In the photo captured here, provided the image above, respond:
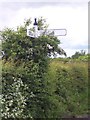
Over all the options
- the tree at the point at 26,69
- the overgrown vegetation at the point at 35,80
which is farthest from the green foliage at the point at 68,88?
the tree at the point at 26,69

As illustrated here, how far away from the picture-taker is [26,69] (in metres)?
8.62

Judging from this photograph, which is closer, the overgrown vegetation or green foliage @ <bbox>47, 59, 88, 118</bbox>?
the overgrown vegetation

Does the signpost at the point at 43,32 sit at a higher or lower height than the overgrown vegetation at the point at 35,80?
higher

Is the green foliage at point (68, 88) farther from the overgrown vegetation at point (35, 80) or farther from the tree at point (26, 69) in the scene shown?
the tree at point (26, 69)

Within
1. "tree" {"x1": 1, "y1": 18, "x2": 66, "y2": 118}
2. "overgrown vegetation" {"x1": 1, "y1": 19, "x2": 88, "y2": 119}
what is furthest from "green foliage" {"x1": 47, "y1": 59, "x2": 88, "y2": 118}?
"tree" {"x1": 1, "y1": 18, "x2": 66, "y2": 118}

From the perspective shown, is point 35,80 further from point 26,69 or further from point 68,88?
point 68,88

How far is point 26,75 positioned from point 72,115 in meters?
2.75

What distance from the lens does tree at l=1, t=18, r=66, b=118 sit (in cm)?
826

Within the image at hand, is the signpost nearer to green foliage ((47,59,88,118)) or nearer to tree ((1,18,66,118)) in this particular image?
tree ((1,18,66,118))

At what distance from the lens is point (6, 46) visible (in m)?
9.33

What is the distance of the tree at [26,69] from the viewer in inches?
325

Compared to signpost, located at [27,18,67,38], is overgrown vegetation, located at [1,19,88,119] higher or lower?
lower

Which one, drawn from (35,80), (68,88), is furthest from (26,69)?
(68,88)

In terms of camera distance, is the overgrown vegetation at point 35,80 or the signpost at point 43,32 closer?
the overgrown vegetation at point 35,80
